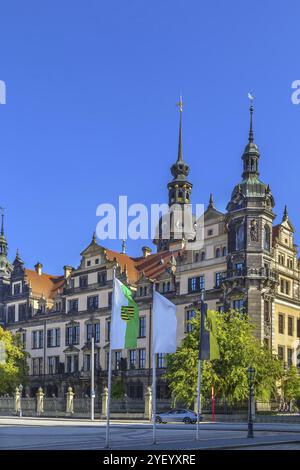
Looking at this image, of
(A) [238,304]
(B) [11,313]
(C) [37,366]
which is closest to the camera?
(A) [238,304]

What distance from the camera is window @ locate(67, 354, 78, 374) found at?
287 feet

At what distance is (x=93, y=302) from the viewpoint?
8731cm

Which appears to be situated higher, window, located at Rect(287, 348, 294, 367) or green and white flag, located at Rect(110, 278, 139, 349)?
green and white flag, located at Rect(110, 278, 139, 349)

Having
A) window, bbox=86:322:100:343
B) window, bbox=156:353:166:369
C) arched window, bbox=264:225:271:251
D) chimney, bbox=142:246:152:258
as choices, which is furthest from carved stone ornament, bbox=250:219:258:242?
chimney, bbox=142:246:152:258

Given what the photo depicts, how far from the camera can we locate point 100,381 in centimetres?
8369

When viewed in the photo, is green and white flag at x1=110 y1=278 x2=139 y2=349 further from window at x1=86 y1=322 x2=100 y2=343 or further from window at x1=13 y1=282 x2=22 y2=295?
window at x1=13 y1=282 x2=22 y2=295

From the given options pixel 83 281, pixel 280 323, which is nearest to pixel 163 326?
pixel 280 323

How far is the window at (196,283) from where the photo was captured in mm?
75750

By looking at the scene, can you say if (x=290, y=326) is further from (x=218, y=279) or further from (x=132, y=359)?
(x=132, y=359)

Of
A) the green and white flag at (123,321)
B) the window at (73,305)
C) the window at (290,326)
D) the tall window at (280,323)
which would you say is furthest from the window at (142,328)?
the green and white flag at (123,321)

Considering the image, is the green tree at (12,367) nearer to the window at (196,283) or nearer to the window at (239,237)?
the window at (196,283)

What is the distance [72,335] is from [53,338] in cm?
379

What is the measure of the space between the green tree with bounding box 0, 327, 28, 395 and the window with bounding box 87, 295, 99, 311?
381 inches
